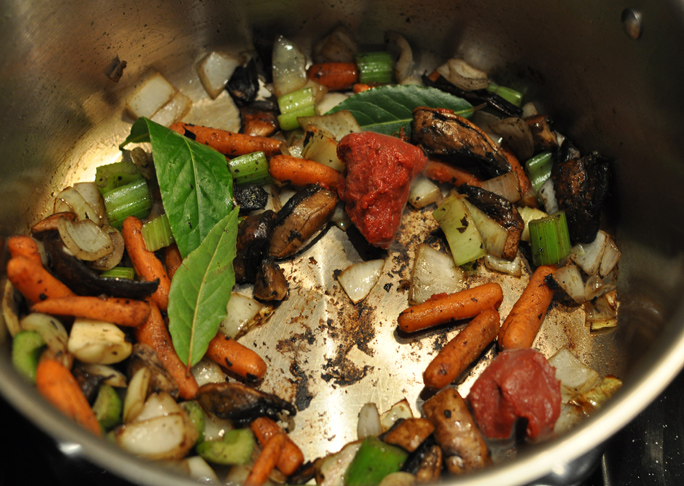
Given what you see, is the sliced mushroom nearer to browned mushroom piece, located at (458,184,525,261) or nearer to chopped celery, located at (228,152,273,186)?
chopped celery, located at (228,152,273,186)

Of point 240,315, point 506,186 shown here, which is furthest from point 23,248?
point 506,186

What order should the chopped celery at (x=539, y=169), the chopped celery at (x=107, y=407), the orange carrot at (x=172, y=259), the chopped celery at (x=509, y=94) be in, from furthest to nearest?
the chopped celery at (x=509, y=94), the chopped celery at (x=539, y=169), the orange carrot at (x=172, y=259), the chopped celery at (x=107, y=407)

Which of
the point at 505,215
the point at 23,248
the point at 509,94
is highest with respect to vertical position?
the point at 509,94

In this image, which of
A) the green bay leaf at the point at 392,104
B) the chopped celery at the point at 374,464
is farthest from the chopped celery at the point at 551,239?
the chopped celery at the point at 374,464

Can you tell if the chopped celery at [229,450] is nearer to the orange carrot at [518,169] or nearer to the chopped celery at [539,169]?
the orange carrot at [518,169]

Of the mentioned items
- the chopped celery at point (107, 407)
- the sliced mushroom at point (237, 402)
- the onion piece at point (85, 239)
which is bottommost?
the sliced mushroom at point (237, 402)

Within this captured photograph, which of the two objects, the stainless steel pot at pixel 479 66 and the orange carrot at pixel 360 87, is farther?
the orange carrot at pixel 360 87

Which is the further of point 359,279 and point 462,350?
point 359,279

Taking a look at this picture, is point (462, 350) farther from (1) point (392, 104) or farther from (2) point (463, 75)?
(2) point (463, 75)

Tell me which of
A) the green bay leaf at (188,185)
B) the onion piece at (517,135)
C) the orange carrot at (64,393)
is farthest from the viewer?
the onion piece at (517,135)
